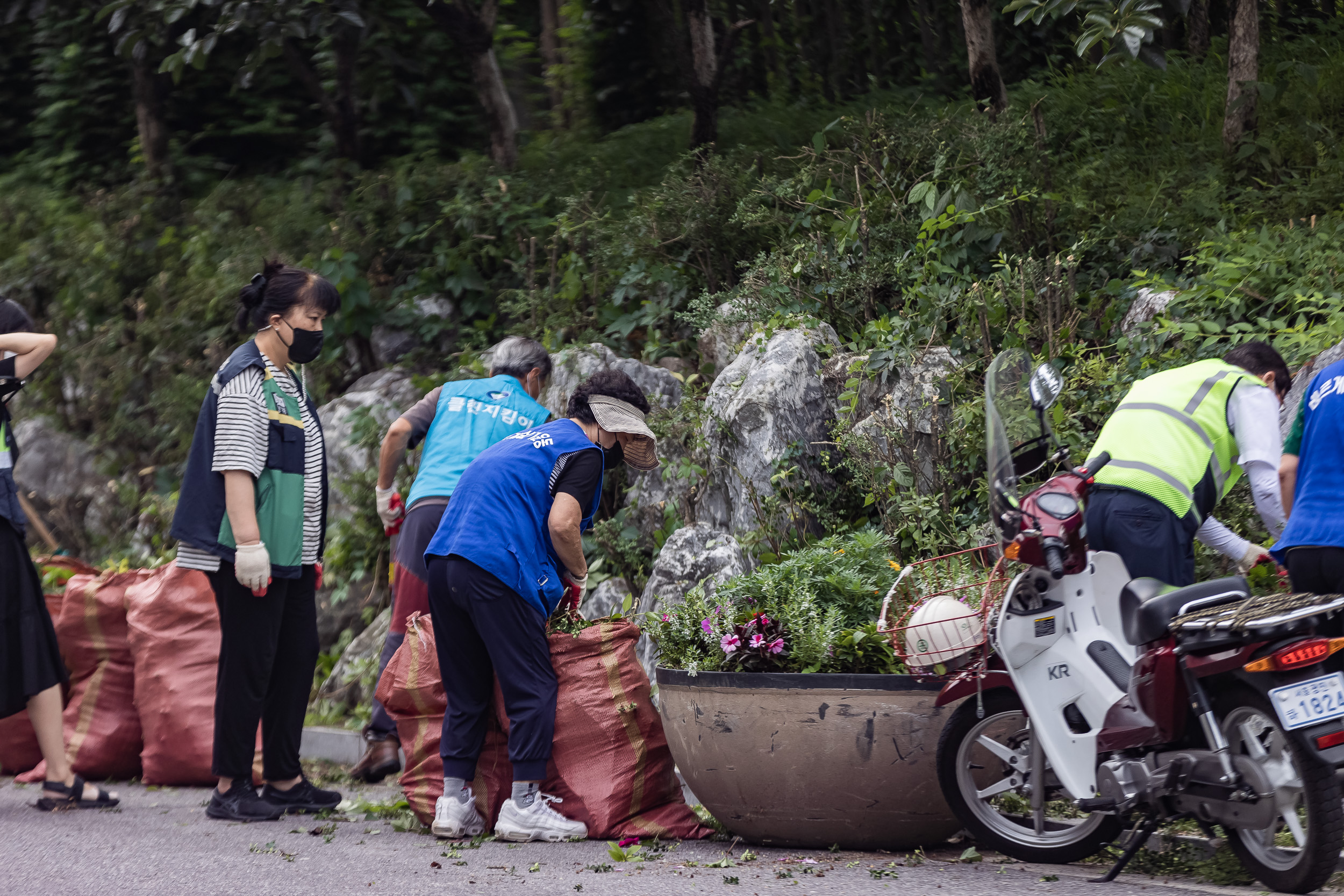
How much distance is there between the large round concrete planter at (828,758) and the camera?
412 cm

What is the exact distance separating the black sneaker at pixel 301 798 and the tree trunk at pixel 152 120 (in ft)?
30.4

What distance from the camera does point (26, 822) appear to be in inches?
195

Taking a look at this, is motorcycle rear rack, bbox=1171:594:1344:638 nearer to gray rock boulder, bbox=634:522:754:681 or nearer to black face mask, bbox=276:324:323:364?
gray rock boulder, bbox=634:522:754:681

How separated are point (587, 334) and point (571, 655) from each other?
12.6 ft

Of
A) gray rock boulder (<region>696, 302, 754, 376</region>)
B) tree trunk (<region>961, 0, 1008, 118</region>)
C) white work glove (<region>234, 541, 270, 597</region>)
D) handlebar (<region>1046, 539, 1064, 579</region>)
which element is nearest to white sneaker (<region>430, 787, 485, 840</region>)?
white work glove (<region>234, 541, 270, 597</region>)

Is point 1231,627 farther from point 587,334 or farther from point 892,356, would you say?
point 587,334

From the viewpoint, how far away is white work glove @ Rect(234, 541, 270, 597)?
16.0ft

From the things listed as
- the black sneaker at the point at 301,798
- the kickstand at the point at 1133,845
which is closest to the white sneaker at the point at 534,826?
the black sneaker at the point at 301,798

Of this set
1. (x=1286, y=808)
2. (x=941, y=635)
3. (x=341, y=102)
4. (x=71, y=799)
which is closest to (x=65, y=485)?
(x=341, y=102)

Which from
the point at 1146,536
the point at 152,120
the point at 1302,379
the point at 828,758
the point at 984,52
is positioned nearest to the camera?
the point at 828,758

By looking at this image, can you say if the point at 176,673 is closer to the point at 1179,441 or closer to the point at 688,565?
the point at 688,565

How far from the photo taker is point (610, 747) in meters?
4.69

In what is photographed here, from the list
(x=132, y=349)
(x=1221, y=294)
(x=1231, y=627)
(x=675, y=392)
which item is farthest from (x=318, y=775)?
(x=132, y=349)

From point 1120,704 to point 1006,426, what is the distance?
929 millimetres
